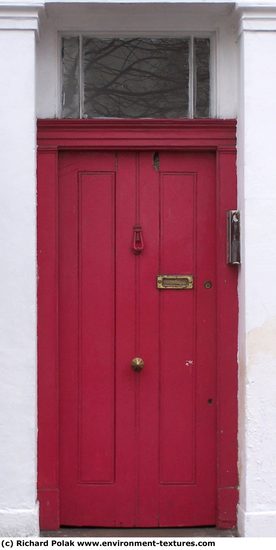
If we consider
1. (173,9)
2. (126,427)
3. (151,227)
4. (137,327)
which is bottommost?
(126,427)

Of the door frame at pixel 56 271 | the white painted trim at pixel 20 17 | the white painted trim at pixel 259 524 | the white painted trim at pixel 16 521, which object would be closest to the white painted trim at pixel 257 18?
the door frame at pixel 56 271

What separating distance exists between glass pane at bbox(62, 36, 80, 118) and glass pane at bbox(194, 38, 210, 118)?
2.75 feet

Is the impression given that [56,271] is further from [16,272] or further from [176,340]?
[176,340]

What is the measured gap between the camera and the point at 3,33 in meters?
5.97

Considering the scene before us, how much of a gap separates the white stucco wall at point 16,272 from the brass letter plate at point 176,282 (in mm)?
945

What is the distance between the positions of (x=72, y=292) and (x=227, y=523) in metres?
1.93

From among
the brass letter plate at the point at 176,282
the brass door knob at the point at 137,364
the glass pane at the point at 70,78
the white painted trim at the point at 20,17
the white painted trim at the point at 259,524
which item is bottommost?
the white painted trim at the point at 259,524

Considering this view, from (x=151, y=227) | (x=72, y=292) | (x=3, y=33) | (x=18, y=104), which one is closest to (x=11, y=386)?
(x=72, y=292)

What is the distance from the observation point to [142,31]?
6277 mm

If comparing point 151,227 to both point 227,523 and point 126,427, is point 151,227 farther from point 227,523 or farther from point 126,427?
point 227,523

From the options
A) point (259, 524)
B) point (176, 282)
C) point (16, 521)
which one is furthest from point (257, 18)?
point (16, 521)

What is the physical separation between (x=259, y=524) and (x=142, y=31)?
3.45 m

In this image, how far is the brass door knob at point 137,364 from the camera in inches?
248

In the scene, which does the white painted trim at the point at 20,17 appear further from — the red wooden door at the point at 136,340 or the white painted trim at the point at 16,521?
the white painted trim at the point at 16,521
